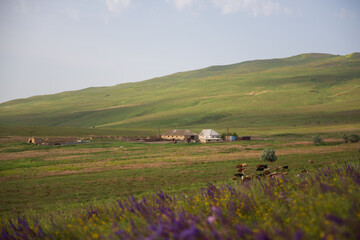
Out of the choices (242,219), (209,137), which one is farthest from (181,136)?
(242,219)

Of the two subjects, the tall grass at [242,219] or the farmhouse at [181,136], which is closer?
the tall grass at [242,219]

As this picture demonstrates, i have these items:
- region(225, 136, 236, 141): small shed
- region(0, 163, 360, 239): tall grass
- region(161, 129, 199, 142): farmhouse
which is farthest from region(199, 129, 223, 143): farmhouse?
region(0, 163, 360, 239): tall grass

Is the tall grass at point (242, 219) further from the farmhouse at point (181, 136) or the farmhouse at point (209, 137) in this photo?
the farmhouse at point (181, 136)

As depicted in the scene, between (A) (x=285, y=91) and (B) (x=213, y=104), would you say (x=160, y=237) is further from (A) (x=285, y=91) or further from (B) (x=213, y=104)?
(A) (x=285, y=91)

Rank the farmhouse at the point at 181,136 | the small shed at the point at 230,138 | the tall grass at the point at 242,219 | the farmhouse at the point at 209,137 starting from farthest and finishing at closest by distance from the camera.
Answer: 1. the farmhouse at the point at 181,136
2. the farmhouse at the point at 209,137
3. the small shed at the point at 230,138
4. the tall grass at the point at 242,219

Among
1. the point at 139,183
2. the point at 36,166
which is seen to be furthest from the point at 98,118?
the point at 139,183

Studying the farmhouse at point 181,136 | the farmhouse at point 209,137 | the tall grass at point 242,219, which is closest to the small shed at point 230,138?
the farmhouse at point 209,137

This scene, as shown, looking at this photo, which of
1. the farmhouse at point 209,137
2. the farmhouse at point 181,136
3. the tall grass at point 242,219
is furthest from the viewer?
the farmhouse at point 181,136

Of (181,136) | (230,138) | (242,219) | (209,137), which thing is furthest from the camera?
(181,136)

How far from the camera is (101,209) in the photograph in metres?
7.91

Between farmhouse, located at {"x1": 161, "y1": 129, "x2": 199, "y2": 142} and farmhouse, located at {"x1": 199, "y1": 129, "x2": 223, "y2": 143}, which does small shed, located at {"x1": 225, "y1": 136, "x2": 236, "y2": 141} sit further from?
farmhouse, located at {"x1": 161, "y1": 129, "x2": 199, "y2": 142}

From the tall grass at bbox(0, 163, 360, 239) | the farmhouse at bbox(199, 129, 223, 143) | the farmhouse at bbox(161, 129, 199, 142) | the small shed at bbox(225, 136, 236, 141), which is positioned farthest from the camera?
the farmhouse at bbox(161, 129, 199, 142)

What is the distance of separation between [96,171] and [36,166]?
37.6 ft

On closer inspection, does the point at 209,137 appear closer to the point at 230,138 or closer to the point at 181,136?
the point at 230,138
